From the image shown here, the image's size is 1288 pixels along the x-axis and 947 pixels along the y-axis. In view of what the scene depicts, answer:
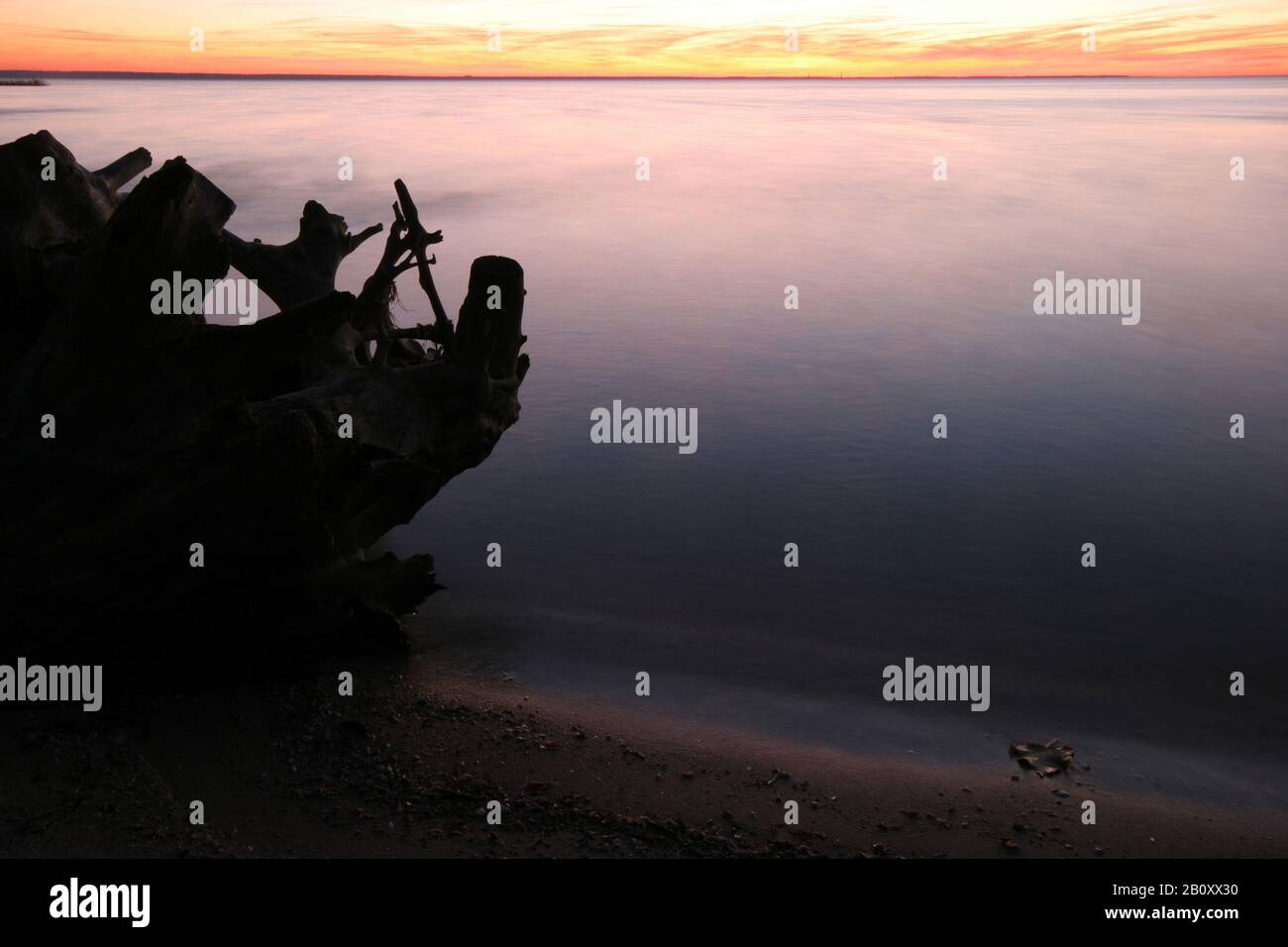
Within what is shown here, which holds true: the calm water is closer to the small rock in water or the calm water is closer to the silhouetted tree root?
the small rock in water

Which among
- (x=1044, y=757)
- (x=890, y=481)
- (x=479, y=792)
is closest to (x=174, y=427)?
(x=479, y=792)

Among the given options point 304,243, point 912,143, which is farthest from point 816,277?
point 912,143

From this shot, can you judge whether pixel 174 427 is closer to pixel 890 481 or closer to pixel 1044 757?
pixel 1044 757

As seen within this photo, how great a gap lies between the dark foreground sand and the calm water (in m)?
0.71

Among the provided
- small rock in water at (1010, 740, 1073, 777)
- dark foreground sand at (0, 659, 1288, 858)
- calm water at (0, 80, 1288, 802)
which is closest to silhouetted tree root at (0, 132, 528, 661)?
dark foreground sand at (0, 659, 1288, 858)

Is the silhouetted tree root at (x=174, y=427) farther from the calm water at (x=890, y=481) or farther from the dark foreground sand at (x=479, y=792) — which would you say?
the calm water at (x=890, y=481)

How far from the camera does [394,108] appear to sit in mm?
103938

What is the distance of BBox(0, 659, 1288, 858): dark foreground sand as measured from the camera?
20.1 ft

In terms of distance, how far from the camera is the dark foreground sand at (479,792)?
6133 mm

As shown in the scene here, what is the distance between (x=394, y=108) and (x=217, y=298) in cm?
9327
